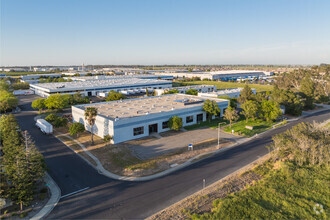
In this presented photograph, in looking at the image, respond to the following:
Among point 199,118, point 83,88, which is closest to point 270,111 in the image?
point 199,118

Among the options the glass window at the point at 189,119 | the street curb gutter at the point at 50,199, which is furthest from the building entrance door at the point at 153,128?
the street curb gutter at the point at 50,199

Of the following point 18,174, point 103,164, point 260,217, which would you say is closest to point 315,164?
point 260,217

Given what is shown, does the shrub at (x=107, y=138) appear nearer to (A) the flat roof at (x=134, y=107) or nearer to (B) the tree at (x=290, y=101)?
(A) the flat roof at (x=134, y=107)

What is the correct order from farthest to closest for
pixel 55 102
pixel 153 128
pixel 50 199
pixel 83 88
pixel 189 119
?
1. pixel 83 88
2. pixel 55 102
3. pixel 189 119
4. pixel 153 128
5. pixel 50 199

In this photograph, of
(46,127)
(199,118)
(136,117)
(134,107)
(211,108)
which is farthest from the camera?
(199,118)

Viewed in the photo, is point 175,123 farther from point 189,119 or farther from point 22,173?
point 22,173

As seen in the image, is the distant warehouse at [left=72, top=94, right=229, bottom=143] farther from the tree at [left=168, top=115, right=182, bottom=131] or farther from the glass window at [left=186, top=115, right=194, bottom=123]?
the tree at [left=168, top=115, right=182, bottom=131]
